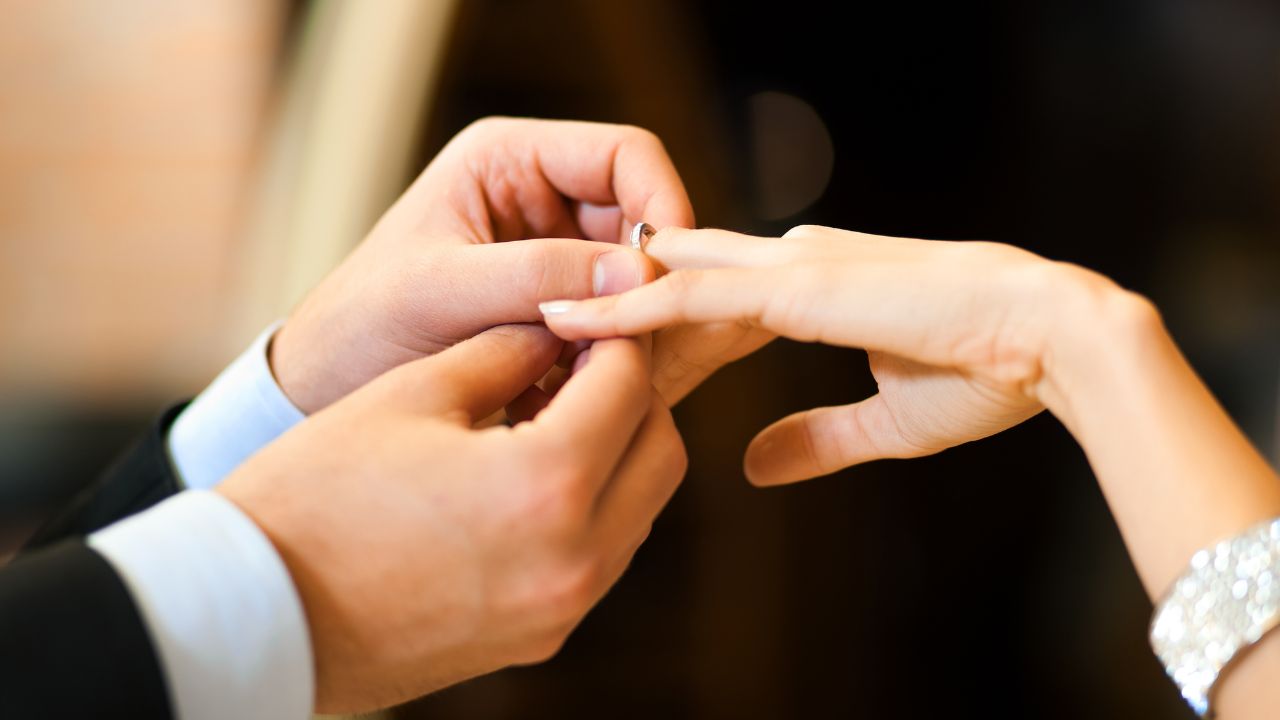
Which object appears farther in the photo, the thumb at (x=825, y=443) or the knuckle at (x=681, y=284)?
the thumb at (x=825, y=443)

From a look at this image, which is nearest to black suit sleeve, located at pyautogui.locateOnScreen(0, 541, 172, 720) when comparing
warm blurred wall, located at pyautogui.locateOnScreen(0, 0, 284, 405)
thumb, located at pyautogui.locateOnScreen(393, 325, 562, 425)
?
thumb, located at pyautogui.locateOnScreen(393, 325, 562, 425)

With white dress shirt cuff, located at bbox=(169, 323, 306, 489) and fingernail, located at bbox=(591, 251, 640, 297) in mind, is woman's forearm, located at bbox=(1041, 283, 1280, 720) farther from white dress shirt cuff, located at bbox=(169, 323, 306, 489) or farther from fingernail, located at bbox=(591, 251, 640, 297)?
white dress shirt cuff, located at bbox=(169, 323, 306, 489)

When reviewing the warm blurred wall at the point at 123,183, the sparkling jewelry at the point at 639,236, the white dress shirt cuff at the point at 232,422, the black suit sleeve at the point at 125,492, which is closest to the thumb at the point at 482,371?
the sparkling jewelry at the point at 639,236

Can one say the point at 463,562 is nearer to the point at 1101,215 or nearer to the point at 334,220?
the point at 334,220

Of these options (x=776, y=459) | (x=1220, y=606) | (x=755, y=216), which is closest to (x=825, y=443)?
(x=776, y=459)

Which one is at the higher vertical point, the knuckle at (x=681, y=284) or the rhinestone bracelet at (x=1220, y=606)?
the knuckle at (x=681, y=284)

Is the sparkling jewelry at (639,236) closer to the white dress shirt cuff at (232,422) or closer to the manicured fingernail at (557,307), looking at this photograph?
the manicured fingernail at (557,307)

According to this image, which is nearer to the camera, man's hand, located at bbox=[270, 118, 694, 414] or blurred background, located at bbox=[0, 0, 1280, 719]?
man's hand, located at bbox=[270, 118, 694, 414]

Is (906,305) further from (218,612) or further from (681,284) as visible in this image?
(218,612)
